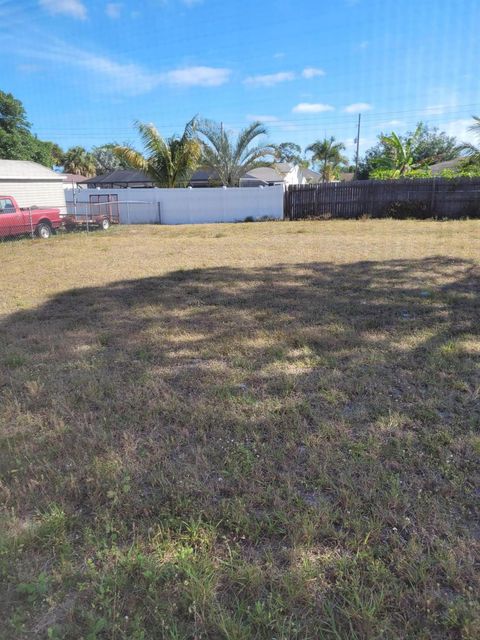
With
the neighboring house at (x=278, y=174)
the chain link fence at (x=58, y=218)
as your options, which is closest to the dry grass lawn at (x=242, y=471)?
the chain link fence at (x=58, y=218)

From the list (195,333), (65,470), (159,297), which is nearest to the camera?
(65,470)

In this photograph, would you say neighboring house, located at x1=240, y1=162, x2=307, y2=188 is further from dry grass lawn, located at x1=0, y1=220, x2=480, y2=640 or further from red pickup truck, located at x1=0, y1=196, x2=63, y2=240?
dry grass lawn, located at x1=0, y1=220, x2=480, y2=640

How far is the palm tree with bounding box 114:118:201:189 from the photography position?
21.8 metres

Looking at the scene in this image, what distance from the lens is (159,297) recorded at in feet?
21.3

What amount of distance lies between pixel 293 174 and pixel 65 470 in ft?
133

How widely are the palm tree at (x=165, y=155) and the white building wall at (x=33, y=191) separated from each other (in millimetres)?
6389

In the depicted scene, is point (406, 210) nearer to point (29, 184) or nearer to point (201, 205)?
point (201, 205)

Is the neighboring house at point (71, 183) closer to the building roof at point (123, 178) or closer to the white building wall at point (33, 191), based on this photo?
the white building wall at point (33, 191)

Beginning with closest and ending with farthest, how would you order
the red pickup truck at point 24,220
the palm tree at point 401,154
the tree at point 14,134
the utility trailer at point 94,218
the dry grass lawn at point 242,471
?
the dry grass lawn at point 242,471
the red pickup truck at point 24,220
the utility trailer at point 94,218
the palm tree at point 401,154
the tree at point 14,134

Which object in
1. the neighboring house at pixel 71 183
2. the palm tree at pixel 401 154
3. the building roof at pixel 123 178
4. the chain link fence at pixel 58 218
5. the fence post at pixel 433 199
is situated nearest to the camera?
the chain link fence at pixel 58 218

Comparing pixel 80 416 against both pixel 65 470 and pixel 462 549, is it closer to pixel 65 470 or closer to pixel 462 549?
pixel 65 470

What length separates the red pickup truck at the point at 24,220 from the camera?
48.8ft

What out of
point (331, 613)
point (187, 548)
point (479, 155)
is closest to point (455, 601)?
point (331, 613)

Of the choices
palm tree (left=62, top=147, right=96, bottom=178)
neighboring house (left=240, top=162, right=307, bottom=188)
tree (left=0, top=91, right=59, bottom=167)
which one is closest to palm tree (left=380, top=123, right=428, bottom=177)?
neighboring house (left=240, top=162, right=307, bottom=188)
